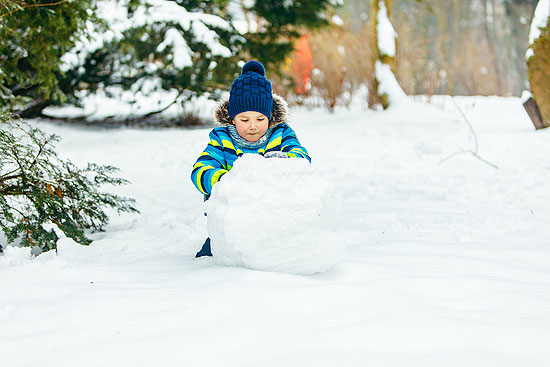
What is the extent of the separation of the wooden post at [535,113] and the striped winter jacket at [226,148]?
521 centimetres

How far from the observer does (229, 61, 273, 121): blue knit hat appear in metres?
2.36

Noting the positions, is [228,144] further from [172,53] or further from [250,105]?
[172,53]

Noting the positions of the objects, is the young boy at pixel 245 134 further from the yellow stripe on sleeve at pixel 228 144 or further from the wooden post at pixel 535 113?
the wooden post at pixel 535 113

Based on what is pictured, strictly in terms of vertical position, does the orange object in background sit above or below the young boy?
above

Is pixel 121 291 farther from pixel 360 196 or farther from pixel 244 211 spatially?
pixel 360 196

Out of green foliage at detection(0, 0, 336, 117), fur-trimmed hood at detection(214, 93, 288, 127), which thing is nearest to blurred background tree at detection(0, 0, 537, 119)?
green foliage at detection(0, 0, 336, 117)

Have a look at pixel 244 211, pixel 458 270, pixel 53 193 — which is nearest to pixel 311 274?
pixel 244 211

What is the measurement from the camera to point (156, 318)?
143 cm

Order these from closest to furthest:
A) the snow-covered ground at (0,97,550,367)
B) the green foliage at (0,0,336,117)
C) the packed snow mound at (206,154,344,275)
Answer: the snow-covered ground at (0,97,550,367) < the packed snow mound at (206,154,344,275) < the green foliage at (0,0,336,117)

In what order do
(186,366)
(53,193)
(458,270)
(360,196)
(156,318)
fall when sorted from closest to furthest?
(186,366), (156,318), (458,270), (53,193), (360,196)

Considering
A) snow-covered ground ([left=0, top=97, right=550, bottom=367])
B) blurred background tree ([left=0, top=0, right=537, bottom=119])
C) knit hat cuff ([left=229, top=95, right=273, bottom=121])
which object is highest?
blurred background tree ([left=0, top=0, right=537, bottom=119])

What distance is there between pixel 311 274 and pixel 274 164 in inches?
18.6

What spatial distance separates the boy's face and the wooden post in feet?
17.7

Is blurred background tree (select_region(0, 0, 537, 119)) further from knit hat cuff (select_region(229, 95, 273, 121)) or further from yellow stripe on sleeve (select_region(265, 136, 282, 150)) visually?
yellow stripe on sleeve (select_region(265, 136, 282, 150))
